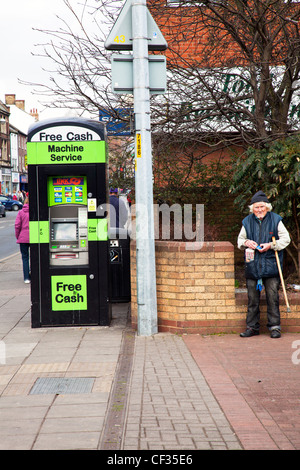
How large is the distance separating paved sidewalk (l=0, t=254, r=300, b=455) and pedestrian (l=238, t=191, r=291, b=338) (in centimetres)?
23

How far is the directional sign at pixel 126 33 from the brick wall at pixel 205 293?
2525mm

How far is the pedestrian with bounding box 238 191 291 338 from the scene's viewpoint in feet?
23.5

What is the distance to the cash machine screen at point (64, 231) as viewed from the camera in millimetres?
8062

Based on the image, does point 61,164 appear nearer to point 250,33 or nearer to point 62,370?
point 62,370

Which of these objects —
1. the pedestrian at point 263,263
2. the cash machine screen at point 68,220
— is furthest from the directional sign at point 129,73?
the pedestrian at point 263,263

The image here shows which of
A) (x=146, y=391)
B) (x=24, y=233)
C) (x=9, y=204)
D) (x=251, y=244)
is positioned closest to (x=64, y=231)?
(x=251, y=244)

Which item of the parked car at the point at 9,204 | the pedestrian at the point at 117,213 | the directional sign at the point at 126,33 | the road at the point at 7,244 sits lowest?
the road at the point at 7,244

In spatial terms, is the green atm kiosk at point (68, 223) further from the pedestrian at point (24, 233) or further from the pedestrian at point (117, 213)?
the pedestrian at point (24, 233)

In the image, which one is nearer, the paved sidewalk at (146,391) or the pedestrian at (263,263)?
the paved sidewalk at (146,391)

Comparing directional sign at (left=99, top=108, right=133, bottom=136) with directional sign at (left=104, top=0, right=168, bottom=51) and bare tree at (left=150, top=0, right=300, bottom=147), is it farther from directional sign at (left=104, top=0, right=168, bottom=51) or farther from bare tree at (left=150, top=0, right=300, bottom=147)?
directional sign at (left=104, top=0, right=168, bottom=51)

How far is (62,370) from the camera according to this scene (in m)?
6.01

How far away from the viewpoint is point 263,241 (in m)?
7.24

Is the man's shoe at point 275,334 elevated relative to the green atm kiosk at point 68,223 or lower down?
lower down
